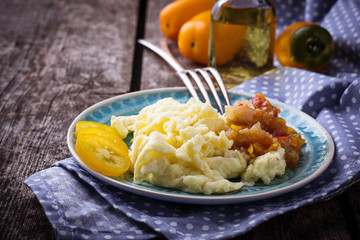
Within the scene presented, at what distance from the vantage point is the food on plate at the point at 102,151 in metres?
1.49

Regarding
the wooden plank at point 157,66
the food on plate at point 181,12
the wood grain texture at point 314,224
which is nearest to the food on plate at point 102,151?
the wood grain texture at point 314,224

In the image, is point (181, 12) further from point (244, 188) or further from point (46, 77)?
point (244, 188)

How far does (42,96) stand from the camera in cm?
252

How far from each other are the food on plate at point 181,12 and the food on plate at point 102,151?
168 cm

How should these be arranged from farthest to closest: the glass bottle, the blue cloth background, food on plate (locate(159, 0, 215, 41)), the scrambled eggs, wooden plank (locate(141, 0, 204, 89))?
food on plate (locate(159, 0, 215, 41)), wooden plank (locate(141, 0, 204, 89)), the glass bottle, the scrambled eggs, the blue cloth background

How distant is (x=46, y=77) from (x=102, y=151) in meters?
1.40

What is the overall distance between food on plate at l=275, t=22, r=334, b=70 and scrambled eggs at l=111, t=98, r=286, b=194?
1181mm

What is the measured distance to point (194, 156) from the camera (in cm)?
150

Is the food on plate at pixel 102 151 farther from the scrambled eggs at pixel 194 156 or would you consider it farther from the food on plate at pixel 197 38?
the food on plate at pixel 197 38

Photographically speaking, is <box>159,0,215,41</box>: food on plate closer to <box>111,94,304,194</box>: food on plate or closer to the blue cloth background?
the blue cloth background

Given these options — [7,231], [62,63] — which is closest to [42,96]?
[62,63]

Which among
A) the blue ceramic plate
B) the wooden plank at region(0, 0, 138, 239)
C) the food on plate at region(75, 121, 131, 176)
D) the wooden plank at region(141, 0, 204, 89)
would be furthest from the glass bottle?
the food on plate at region(75, 121, 131, 176)

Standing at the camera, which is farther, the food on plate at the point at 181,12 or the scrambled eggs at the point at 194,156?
the food on plate at the point at 181,12

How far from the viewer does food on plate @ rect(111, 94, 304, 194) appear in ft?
4.83
